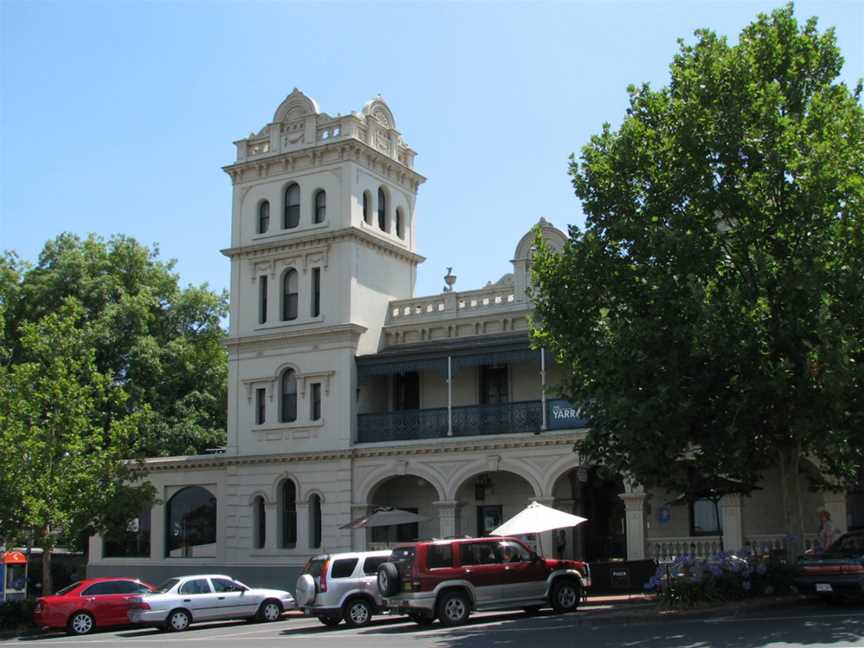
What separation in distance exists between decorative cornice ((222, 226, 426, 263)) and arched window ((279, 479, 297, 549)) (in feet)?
24.5

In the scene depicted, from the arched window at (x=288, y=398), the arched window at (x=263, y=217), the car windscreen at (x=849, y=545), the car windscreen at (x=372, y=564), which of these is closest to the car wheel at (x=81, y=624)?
the car windscreen at (x=372, y=564)

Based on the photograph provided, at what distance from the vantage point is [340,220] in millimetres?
34469

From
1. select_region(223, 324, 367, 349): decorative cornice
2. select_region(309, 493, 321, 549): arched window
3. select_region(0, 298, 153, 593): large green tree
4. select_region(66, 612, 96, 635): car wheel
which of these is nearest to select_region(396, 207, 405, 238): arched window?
select_region(223, 324, 367, 349): decorative cornice

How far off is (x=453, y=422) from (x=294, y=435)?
5.39 metres

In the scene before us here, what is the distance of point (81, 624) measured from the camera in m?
25.3

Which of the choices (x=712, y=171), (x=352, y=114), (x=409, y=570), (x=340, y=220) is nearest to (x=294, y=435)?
(x=340, y=220)

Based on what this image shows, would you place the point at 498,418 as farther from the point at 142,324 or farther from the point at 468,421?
the point at 142,324

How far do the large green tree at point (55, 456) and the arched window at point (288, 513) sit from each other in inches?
187

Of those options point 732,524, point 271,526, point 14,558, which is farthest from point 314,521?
point 732,524

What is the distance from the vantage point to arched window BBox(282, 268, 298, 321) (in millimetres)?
35438

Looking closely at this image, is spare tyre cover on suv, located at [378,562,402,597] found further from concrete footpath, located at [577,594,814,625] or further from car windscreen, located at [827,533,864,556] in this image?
car windscreen, located at [827,533,864,556]

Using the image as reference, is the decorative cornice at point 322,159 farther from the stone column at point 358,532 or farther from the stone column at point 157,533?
the stone column at point 157,533

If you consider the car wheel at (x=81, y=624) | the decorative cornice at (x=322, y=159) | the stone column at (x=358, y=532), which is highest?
the decorative cornice at (x=322, y=159)

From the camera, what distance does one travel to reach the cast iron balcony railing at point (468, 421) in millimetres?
30562
